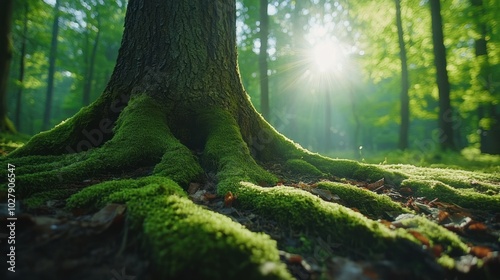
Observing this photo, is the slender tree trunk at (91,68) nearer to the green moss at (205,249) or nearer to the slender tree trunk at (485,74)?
the slender tree trunk at (485,74)

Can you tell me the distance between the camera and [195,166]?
111 inches

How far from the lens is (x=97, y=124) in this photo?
3.56m

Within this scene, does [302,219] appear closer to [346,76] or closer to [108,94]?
[108,94]

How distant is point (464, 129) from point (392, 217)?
122 ft

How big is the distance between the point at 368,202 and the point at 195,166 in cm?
170

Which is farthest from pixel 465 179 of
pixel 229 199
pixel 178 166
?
pixel 178 166

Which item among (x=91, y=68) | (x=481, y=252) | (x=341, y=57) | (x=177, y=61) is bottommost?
(x=481, y=252)

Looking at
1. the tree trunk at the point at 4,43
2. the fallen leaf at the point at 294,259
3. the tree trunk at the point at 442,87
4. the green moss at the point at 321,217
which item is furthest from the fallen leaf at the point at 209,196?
the tree trunk at the point at 4,43

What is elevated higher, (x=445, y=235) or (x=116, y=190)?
(x=116, y=190)

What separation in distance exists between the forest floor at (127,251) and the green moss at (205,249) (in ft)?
0.39

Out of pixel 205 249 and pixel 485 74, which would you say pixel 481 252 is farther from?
pixel 485 74

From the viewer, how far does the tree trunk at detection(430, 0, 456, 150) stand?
A: 29.7 feet

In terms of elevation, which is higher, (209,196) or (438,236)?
(209,196)

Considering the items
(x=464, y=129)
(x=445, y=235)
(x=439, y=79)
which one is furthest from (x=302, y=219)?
(x=464, y=129)
